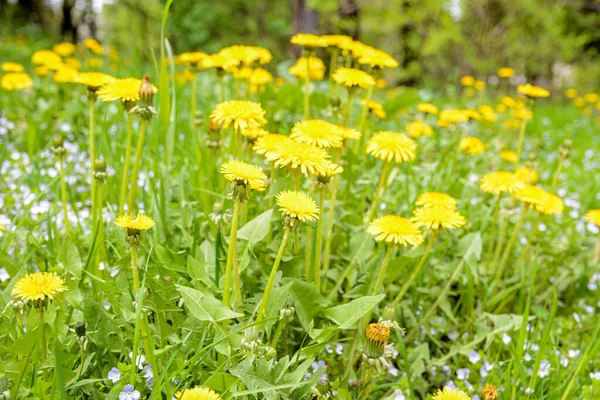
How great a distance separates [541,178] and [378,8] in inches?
388

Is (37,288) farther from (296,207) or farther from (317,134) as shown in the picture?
(317,134)

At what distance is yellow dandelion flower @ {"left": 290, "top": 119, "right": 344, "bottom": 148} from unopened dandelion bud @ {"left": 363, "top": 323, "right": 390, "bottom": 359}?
0.48m

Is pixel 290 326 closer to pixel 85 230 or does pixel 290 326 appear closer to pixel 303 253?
pixel 303 253

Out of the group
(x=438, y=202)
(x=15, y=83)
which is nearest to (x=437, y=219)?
(x=438, y=202)

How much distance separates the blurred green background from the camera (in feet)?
31.6

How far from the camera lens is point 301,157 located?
1226 mm

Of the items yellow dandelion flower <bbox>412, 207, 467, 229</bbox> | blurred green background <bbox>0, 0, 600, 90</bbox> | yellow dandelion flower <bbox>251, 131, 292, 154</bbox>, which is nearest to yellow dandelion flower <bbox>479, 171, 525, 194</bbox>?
yellow dandelion flower <bbox>412, 207, 467, 229</bbox>

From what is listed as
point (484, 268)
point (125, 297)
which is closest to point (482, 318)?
point (484, 268)

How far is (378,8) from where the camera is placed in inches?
495

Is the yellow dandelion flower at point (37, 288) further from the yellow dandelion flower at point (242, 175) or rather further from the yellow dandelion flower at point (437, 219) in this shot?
the yellow dandelion flower at point (437, 219)

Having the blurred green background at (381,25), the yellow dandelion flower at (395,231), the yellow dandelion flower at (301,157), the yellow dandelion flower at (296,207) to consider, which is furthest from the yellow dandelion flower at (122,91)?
the blurred green background at (381,25)

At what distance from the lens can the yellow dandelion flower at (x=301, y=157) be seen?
1.21 meters

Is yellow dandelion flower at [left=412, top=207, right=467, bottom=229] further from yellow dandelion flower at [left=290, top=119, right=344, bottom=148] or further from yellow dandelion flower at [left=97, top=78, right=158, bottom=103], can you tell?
yellow dandelion flower at [left=97, top=78, right=158, bottom=103]

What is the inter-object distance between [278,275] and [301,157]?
373 millimetres
